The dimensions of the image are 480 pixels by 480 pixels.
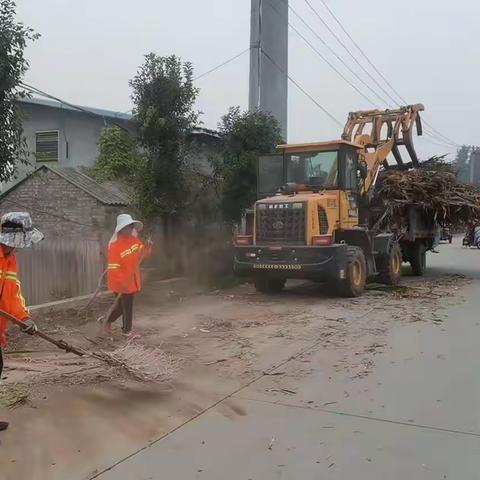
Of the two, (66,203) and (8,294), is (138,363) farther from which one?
(66,203)

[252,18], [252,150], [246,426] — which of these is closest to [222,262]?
[252,150]

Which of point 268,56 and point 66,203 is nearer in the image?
point 66,203

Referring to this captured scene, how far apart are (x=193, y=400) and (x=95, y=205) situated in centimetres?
1098

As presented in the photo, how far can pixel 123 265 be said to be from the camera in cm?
748

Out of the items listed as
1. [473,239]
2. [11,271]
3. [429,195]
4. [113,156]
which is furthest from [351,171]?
[473,239]

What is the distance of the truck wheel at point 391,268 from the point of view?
1348 centimetres

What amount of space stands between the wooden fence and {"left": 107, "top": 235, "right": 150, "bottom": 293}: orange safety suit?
164 inches

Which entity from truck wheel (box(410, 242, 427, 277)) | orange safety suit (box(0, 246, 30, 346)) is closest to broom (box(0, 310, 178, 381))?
orange safety suit (box(0, 246, 30, 346))

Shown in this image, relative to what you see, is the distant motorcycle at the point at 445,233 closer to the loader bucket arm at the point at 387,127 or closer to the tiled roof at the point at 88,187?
the loader bucket arm at the point at 387,127

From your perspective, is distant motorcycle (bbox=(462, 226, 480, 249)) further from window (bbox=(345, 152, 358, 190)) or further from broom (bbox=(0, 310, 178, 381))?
broom (bbox=(0, 310, 178, 381))

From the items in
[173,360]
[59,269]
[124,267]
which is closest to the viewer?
[173,360]

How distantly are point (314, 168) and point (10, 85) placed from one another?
21.6 feet

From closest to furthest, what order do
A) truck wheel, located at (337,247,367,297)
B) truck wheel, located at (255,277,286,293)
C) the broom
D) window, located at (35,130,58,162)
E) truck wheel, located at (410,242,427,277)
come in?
the broom, truck wheel, located at (337,247,367,297), truck wheel, located at (255,277,286,293), truck wheel, located at (410,242,427,277), window, located at (35,130,58,162)

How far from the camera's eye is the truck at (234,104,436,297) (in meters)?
11.2
